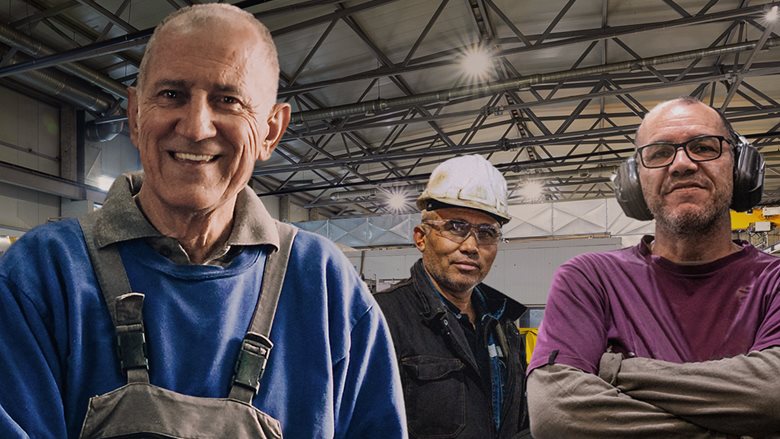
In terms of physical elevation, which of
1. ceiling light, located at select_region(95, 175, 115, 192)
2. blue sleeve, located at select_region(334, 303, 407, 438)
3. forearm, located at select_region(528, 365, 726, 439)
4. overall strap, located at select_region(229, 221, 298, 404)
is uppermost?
ceiling light, located at select_region(95, 175, 115, 192)

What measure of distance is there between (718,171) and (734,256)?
249 millimetres

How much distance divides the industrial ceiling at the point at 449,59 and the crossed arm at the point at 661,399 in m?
5.18

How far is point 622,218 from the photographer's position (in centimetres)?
1102

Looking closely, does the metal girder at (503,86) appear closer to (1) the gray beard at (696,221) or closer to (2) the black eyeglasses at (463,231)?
(2) the black eyeglasses at (463,231)

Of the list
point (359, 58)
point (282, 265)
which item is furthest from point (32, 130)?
point (282, 265)

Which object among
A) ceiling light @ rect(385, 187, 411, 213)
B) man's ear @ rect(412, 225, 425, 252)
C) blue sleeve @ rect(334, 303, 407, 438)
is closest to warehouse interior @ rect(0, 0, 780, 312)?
ceiling light @ rect(385, 187, 411, 213)

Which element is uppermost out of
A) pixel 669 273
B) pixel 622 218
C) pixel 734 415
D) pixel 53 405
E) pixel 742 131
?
pixel 742 131

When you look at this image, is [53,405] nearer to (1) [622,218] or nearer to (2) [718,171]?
(2) [718,171]

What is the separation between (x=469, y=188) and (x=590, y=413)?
37.2 inches

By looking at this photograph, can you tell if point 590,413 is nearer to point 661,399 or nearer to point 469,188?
point 661,399

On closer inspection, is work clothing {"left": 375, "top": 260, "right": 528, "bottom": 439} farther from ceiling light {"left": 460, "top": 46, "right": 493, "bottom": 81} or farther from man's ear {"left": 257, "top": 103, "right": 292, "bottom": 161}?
ceiling light {"left": 460, "top": 46, "right": 493, "bottom": 81}

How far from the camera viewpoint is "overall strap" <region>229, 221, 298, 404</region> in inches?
39.6

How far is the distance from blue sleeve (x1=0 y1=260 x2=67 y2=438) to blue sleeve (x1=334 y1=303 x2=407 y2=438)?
19.4 inches

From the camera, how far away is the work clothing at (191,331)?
36.6 inches
